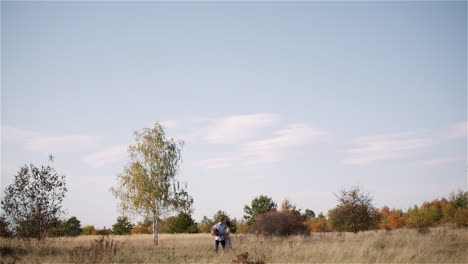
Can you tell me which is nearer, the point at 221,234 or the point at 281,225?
the point at 221,234

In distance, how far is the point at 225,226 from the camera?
1805cm

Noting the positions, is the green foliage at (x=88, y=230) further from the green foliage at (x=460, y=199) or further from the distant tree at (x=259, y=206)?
the green foliage at (x=460, y=199)

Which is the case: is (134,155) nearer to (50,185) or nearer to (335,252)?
(50,185)

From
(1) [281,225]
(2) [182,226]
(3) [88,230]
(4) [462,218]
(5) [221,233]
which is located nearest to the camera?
(5) [221,233]

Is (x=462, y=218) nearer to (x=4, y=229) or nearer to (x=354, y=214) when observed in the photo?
(x=354, y=214)

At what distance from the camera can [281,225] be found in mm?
27797

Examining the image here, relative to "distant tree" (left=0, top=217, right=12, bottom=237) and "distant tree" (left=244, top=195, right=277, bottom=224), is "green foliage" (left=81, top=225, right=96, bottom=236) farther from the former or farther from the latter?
"distant tree" (left=0, top=217, right=12, bottom=237)

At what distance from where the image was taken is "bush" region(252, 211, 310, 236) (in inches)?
1093

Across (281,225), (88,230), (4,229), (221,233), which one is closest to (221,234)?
(221,233)

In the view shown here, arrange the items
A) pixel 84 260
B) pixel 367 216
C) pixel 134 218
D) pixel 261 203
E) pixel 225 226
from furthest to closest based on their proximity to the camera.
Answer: pixel 261 203, pixel 134 218, pixel 367 216, pixel 225 226, pixel 84 260

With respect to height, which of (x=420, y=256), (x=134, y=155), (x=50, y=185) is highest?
(x=134, y=155)

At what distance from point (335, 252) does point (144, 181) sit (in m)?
18.8

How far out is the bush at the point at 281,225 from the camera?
27.8m

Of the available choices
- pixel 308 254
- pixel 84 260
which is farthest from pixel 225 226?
pixel 84 260
